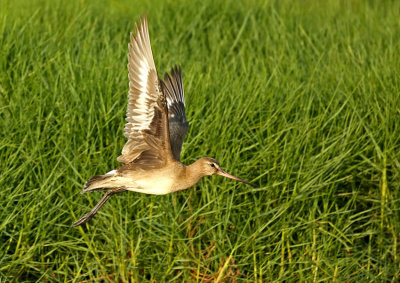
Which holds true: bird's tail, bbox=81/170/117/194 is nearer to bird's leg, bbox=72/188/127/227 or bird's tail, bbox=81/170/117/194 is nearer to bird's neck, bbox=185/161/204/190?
bird's leg, bbox=72/188/127/227

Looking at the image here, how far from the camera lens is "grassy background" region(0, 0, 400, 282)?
4926 mm

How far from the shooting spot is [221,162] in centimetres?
531

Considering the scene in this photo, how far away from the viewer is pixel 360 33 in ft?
25.8

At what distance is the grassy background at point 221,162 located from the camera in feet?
16.2

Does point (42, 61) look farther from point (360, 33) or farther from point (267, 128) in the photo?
point (360, 33)

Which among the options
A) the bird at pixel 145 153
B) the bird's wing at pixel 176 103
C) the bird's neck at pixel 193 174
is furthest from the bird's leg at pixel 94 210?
the bird's wing at pixel 176 103

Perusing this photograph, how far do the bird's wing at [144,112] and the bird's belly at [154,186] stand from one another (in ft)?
0.45

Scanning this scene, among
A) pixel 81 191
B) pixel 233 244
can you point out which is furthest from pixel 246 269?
pixel 81 191

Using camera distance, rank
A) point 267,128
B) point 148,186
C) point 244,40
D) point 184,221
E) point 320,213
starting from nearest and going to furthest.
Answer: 1. point 148,186
2. point 184,221
3. point 320,213
4. point 267,128
5. point 244,40

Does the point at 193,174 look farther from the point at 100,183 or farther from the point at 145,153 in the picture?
the point at 100,183

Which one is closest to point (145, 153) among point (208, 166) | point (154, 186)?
point (154, 186)

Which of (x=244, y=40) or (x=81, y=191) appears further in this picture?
(x=244, y=40)

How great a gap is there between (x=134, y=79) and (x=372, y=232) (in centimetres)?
209

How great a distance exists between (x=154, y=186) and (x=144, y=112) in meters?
0.48
